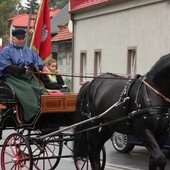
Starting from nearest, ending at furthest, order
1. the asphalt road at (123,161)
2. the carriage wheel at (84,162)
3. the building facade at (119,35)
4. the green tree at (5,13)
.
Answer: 1. the carriage wheel at (84,162)
2. the asphalt road at (123,161)
3. the building facade at (119,35)
4. the green tree at (5,13)

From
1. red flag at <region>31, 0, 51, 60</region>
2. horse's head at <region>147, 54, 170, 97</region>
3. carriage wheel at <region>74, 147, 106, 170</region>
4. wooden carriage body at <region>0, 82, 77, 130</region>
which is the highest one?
red flag at <region>31, 0, 51, 60</region>

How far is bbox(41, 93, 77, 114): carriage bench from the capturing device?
916cm

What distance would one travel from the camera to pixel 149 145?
24.3ft

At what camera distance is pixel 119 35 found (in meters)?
24.0

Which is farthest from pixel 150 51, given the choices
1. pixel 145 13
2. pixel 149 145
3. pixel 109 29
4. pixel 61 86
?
pixel 149 145

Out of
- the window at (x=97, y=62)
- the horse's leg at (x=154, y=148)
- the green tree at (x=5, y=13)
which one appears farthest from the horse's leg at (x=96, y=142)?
the green tree at (x=5, y=13)

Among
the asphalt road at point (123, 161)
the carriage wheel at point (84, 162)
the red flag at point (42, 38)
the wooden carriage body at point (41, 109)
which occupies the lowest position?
the asphalt road at point (123, 161)

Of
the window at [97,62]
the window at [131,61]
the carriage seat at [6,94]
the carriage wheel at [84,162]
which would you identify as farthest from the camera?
the window at [97,62]

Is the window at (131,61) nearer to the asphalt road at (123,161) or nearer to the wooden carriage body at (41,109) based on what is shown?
the asphalt road at (123,161)

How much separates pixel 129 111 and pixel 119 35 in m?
16.4

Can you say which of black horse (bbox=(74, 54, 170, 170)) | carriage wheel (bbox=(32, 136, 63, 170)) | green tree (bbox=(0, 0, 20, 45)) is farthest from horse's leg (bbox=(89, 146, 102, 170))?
green tree (bbox=(0, 0, 20, 45))

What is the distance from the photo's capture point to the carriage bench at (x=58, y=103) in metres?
9.16

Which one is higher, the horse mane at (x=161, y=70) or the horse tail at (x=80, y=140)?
the horse mane at (x=161, y=70)

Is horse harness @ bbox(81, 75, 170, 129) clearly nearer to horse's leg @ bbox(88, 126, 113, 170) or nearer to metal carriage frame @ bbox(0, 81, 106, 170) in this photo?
horse's leg @ bbox(88, 126, 113, 170)
